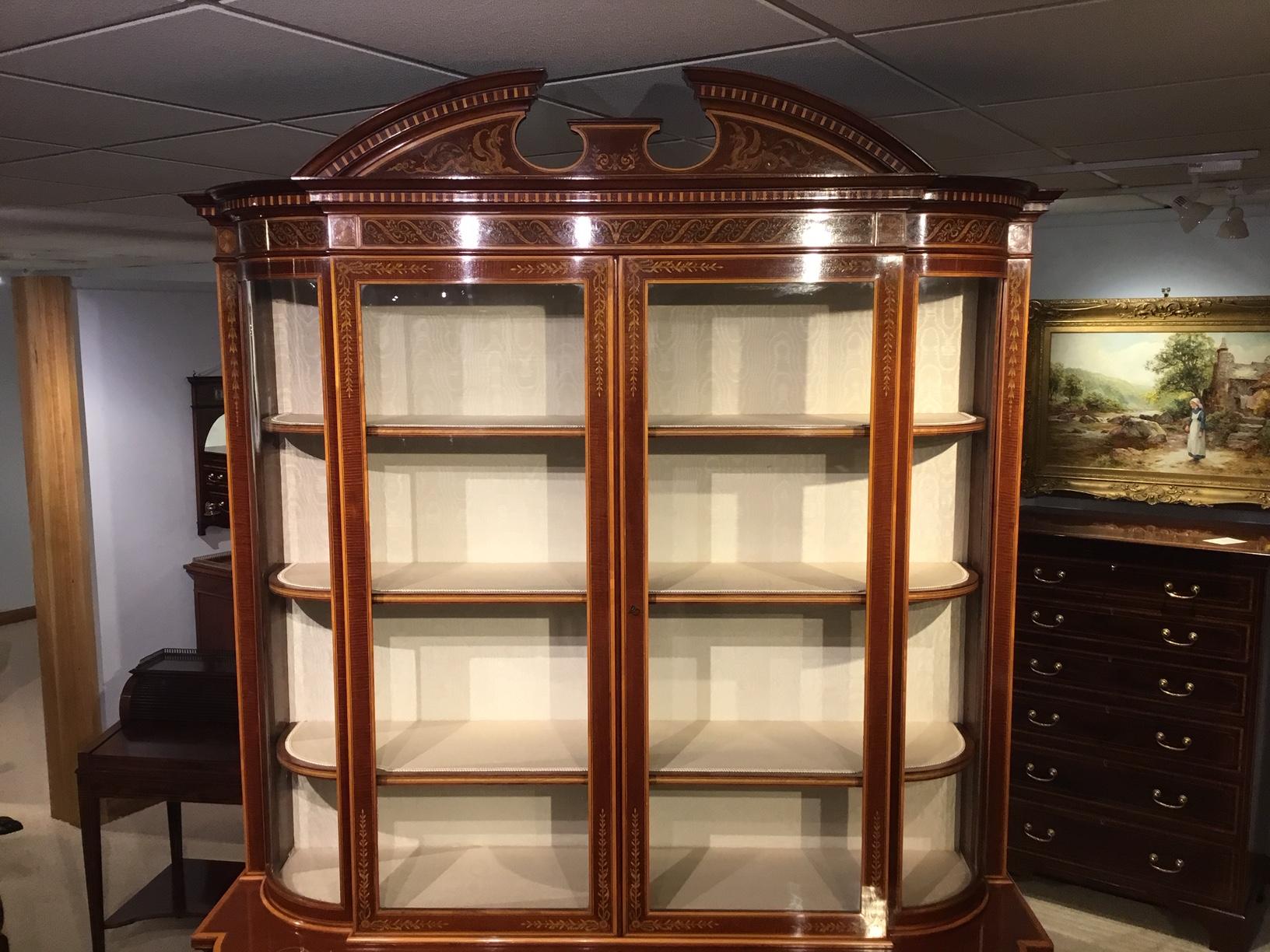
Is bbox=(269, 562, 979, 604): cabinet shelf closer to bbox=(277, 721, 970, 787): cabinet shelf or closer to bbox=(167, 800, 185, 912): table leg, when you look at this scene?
bbox=(277, 721, 970, 787): cabinet shelf

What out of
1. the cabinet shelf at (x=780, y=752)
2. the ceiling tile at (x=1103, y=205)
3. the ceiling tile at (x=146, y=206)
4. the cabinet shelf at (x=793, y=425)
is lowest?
the cabinet shelf at (x=780, y=752)

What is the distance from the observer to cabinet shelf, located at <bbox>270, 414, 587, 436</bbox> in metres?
2.10

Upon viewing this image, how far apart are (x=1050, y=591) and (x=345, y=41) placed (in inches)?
116

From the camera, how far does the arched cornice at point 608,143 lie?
74.9 inches

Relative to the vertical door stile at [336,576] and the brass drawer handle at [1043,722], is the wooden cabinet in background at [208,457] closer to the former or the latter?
the vertical door stile at [336,576]

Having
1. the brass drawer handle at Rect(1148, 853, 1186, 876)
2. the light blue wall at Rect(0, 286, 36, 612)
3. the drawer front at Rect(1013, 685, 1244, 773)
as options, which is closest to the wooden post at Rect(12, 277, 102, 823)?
the light blue wall at Rect(0, 286, 36, 612)

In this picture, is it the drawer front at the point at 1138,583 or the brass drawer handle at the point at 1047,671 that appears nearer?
the drawer front at the point at 1138,583

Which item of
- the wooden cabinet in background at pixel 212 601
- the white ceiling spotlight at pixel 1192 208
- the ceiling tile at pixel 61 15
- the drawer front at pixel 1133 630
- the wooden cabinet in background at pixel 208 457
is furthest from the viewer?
the wooden cabinet in background at pixel 208 457

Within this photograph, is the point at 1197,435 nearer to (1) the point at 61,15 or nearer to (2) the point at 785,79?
(2) the point at 785,79

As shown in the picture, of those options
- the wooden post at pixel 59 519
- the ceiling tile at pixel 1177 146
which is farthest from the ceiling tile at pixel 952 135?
the wooden post at pixel 59 519

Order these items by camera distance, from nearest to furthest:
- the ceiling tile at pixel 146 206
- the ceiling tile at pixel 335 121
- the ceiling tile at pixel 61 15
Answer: the ceiling tile at pixel 61 15 < the ceiling tile at pixel 335 121 < the ceiling tile at pixel 146 206

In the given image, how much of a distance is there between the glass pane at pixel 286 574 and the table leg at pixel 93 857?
1703 mm

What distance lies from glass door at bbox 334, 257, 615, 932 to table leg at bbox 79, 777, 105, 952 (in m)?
1.92

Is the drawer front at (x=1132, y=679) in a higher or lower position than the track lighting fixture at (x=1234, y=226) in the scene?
lower
